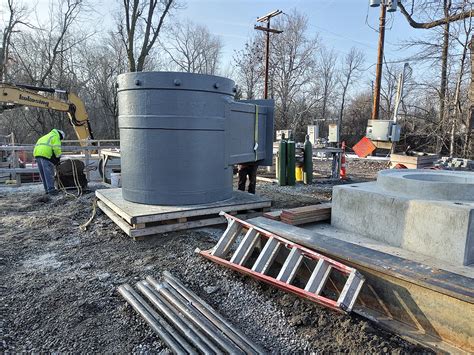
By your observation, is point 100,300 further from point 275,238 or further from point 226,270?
point 275,238

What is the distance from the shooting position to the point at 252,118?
22.2ft

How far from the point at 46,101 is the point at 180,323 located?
41.1ft

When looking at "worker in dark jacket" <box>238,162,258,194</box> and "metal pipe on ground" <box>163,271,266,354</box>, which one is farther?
"worker in dark jacket" <box>238,162,258,194</box>

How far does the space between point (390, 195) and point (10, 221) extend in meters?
6.49

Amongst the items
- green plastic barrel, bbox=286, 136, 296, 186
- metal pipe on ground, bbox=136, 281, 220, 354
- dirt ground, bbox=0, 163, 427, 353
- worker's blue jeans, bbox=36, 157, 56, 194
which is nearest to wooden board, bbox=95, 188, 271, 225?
dirt ground, bbox=0, 163, 427, 353

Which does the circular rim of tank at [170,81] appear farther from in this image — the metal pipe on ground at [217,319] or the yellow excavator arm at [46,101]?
the yellow excavator arm at [46,101]

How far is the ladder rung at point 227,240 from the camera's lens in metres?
4.48

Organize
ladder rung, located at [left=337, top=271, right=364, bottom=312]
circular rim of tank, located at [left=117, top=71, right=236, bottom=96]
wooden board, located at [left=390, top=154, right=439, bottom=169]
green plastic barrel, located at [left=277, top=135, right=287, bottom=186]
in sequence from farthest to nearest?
wooden board, located at [left=390, top=154, right=439, bottom=169], green plastic barrel, located at [left=277, top=135, right=287, bottom=186], circular rim of tank, located at [left=117, top=71, right=236, bottom=96], ladder rung, located at [left=337, top=271, right=364, bottom=312]

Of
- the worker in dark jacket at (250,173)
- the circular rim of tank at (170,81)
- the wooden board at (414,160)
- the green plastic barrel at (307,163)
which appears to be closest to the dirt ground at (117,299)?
the circular rim of tank at (170,81)

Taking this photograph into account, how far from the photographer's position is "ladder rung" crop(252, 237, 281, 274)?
3943 mm

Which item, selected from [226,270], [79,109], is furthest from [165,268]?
[79,109]

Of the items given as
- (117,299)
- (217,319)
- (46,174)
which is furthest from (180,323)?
(46,174)

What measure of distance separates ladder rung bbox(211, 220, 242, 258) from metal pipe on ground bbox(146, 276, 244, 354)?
0.87 metres

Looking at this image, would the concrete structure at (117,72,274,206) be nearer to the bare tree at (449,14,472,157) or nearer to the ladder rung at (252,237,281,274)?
the ladder rung at (252,237,281,274)
